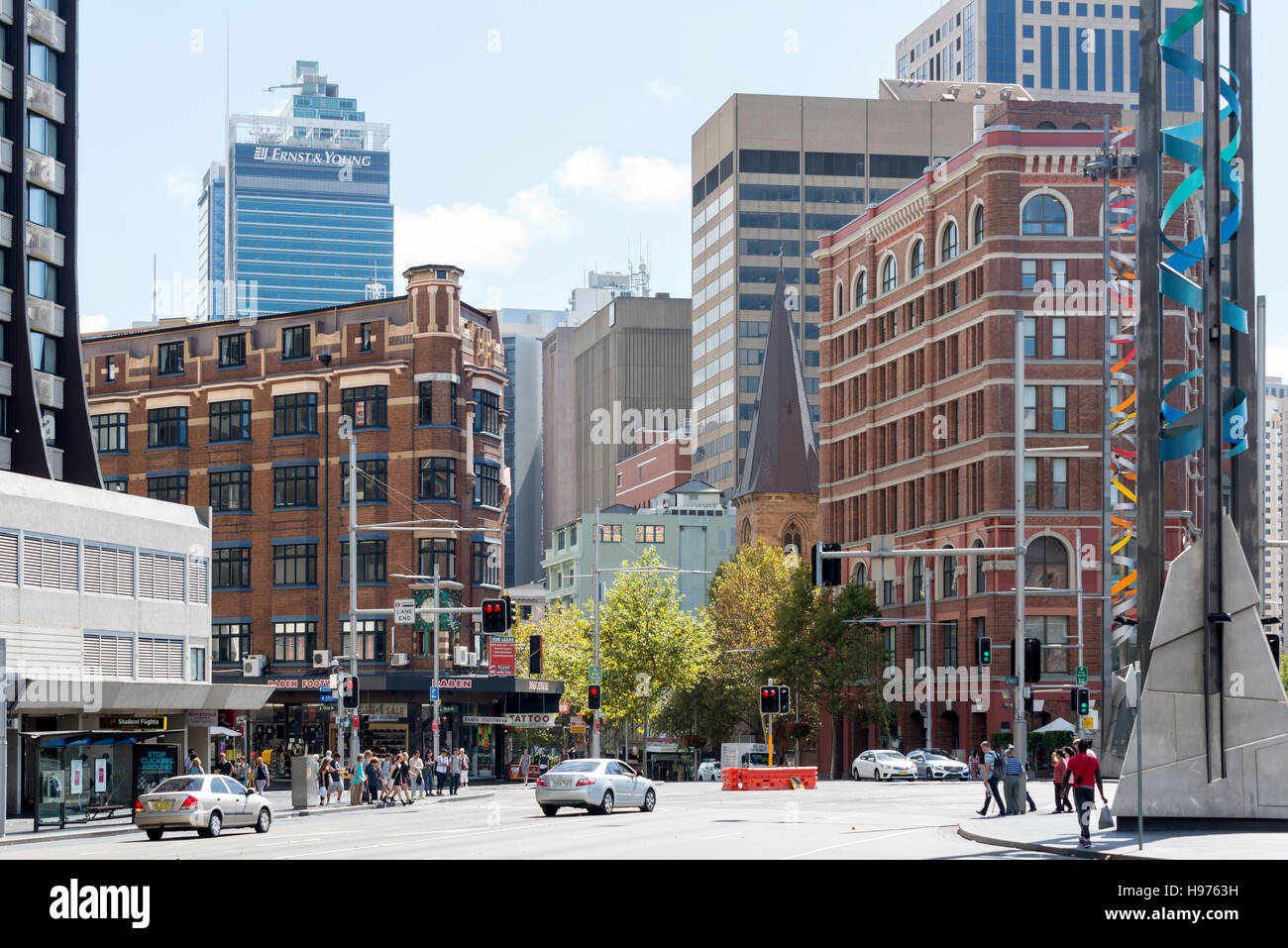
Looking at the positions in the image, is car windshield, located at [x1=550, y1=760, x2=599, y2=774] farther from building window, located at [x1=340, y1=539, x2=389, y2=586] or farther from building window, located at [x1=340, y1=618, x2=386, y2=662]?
building window, located at [x1=340, y1=539, x2=389, y2=586]

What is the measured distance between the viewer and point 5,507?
45531 millimetres

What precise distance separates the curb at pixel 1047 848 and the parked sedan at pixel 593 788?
11.7 m

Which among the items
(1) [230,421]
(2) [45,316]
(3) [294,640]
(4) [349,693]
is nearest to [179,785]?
(4) [349,693]

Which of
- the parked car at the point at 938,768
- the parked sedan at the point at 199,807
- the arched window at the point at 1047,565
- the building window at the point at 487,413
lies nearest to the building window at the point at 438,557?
the building window at the point at 487,413

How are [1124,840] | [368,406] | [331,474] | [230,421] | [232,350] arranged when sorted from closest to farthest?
[1124,840] < [368,406] < [331,474] < [230,421] < [232,350]

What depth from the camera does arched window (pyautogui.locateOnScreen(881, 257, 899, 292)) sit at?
99375 millimetres

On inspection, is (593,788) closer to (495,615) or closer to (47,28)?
(495,615)

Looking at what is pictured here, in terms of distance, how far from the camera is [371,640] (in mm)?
77875

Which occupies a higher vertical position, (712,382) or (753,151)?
(753,151)

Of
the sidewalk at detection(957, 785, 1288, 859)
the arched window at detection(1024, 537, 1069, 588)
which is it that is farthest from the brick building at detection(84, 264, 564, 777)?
the sidewalk at detection(957, 785, 1288, 859)

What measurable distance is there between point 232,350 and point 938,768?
128 ft
